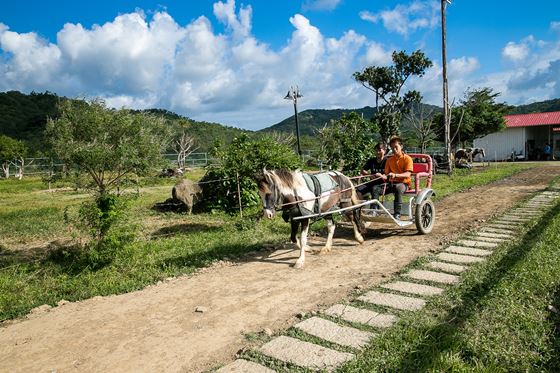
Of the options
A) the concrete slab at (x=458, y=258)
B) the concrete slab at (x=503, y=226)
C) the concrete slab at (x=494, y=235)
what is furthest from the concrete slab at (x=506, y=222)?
the concrete slab at (x=458, y=258)

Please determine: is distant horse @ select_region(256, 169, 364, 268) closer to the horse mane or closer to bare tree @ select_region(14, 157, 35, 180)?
the horse mane

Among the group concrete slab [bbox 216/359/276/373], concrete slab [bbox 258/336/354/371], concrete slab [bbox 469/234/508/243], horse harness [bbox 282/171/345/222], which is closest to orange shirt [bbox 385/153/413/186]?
horse harness [bbox 282/171/345/222]

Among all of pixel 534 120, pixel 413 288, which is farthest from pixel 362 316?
pixel 534 120

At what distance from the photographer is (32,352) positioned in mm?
3947

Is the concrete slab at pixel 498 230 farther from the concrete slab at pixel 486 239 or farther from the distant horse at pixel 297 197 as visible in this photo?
the distant horse at pixel 297 197

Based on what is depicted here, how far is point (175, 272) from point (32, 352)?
2481 mm

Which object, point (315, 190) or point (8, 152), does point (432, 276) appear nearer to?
point (315, 190)

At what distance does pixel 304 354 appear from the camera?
361 cm

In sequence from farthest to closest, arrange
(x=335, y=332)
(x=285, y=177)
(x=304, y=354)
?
1. (x=285, y=177)
2. (x=335, y=332)
3. (x=304, y=354)

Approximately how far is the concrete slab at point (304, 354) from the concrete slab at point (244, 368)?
0.63 ft

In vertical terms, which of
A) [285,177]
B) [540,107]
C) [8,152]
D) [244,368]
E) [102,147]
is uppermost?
[540,107]

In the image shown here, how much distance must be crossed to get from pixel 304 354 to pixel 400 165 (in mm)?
5317

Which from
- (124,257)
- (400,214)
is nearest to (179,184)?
(124,257)

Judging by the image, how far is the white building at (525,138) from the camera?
39.9m
